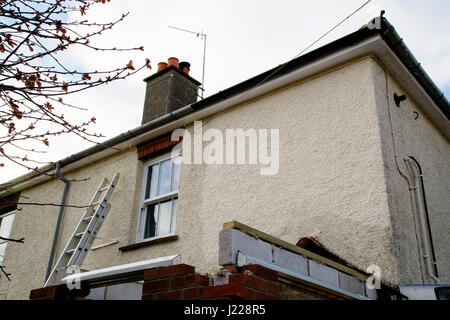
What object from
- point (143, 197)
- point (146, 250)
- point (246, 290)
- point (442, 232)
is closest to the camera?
point (246, 290)

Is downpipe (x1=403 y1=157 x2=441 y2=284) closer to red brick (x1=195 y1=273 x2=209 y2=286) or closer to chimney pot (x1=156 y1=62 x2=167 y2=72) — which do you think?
red brick (x1=195 y1=273 x2=209 y2=286)

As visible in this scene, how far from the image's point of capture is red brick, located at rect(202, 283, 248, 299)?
117 inches

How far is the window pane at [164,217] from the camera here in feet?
22.9

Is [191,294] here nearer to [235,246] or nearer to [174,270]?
[174,270]

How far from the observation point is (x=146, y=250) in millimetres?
6664

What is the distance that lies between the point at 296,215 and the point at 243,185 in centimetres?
98

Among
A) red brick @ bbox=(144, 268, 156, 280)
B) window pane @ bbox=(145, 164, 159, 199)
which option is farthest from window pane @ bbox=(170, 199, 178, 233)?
red brick @ bbox=(144, 268, 156, 280)

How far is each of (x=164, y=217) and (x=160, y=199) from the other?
317 mm

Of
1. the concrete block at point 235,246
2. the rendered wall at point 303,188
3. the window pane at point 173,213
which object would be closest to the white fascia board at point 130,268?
the concrete block at point 235,246

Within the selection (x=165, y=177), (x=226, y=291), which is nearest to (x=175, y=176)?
(x=165, y=177)

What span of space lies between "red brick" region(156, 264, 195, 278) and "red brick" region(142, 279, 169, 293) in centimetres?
5
